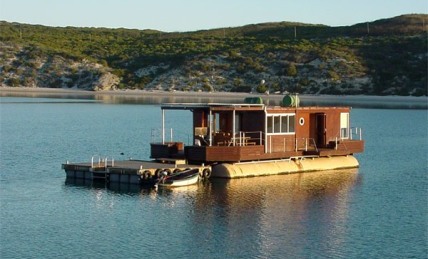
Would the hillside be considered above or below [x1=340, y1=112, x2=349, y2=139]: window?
above

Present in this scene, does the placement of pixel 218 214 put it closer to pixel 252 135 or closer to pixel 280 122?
pixel 252 135

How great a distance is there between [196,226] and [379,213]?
8.47m

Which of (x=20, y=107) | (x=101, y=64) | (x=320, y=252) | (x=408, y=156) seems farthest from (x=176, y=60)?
(x=320, y=252)

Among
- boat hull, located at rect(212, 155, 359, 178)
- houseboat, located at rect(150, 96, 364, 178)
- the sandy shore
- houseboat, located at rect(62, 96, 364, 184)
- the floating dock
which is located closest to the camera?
the floating dock

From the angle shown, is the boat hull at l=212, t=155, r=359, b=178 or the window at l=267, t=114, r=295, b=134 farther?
the window at l=267, t=114, r=295, b=134

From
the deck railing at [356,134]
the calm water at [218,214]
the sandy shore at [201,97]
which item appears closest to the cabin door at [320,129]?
the calm water at [218,214]

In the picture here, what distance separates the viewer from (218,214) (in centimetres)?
3803

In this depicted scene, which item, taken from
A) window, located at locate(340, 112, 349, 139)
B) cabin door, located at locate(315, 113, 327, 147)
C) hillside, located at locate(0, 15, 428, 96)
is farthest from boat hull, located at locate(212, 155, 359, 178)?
hillside, located at locate(0, 15, 428, 96)

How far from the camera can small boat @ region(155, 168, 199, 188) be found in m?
43.9

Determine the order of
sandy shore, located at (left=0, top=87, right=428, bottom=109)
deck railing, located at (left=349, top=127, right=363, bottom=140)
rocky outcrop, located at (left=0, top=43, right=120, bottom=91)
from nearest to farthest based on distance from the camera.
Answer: deck railing, located at (left=349, top=127, right=363, bottom=140) < sandy shore, located at (left=0, top=87, right=428, bottom=109) < rocky outcrop, located at (left=0, top=43, right=120, bottom=91)

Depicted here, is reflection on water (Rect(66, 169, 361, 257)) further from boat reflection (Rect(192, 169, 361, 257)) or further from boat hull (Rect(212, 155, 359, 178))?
boat hull (Rect(212, 155, 359, 178))

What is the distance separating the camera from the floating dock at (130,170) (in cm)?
4416

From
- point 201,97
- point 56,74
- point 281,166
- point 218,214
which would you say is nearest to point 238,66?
point 201,97

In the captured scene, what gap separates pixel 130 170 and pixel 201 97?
84.0m
